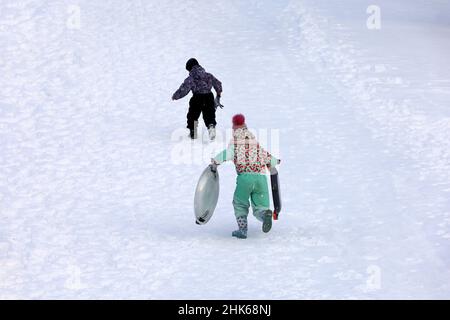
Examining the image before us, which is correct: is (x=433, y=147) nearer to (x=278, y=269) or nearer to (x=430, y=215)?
(x=430, y=215)

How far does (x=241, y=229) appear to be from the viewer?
447 inches

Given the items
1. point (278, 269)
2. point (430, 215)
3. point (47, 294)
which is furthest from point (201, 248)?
point (430, 215)

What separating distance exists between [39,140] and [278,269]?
5.91 m

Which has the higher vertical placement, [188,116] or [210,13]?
[210,13]

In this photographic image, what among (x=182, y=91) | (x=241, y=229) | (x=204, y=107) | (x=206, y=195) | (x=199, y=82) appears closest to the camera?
(x=241, y=229)

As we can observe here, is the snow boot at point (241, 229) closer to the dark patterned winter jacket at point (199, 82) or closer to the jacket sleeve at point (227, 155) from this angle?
the jacket sleeve at point (227, 155)

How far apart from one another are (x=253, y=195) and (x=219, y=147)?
3.81 meters

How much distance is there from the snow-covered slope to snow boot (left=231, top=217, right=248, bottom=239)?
0.15 meters

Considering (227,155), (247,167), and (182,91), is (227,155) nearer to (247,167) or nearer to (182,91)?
(247,167)

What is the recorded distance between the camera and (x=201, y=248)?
11039 millimetres

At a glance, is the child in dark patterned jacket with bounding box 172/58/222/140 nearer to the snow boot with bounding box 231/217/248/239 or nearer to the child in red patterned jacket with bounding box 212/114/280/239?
the child in red patterned jacket with bounding box 212/114/280/239

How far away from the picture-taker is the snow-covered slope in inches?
406

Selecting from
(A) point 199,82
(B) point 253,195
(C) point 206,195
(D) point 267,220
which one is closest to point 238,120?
(B) point 253,195

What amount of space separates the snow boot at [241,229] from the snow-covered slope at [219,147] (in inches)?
5.8
